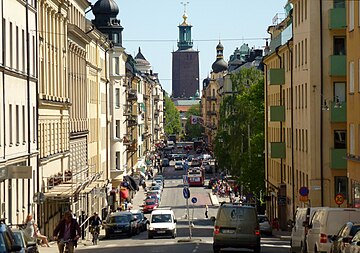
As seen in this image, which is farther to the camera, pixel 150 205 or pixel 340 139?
pixel 150 205

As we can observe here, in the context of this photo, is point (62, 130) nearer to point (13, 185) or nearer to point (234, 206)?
point (13, 185)

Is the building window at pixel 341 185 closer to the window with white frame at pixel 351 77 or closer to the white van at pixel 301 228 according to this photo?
the window with white frame at pixel 351 77

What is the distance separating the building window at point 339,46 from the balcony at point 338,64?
104 cm

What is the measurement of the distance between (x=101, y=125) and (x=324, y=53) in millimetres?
31337

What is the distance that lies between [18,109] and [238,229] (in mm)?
11168

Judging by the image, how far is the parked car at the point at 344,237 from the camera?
23.5 m

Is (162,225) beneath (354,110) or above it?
beneath

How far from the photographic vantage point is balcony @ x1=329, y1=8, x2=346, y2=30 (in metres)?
48.6

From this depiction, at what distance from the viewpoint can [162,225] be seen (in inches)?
2035

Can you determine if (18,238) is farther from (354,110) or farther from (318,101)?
(318,101)

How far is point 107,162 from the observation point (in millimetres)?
84062

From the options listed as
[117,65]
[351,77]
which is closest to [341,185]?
[351,77]

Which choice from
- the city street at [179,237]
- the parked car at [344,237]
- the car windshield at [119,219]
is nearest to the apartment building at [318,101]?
the city street at [179,237]

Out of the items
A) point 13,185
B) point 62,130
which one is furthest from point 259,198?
point 13,185
